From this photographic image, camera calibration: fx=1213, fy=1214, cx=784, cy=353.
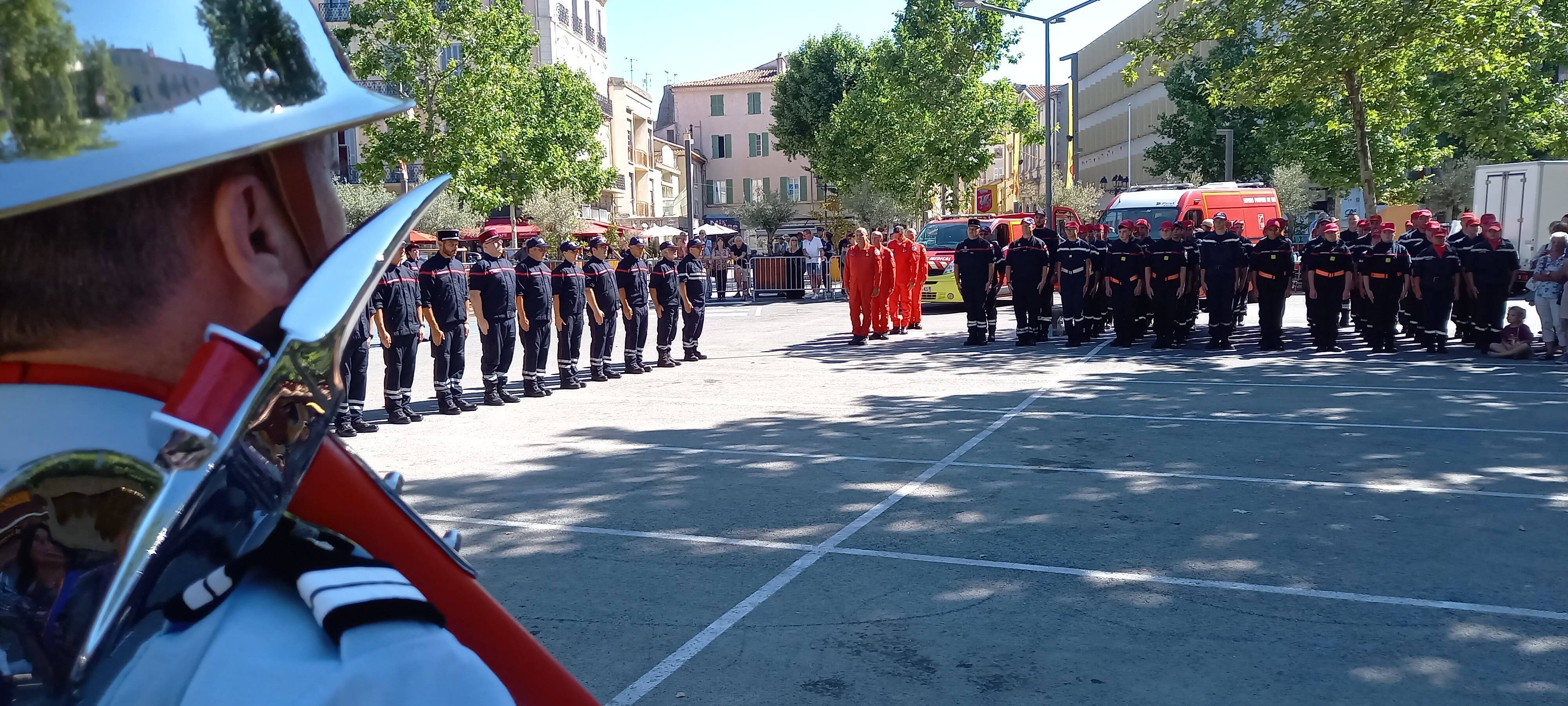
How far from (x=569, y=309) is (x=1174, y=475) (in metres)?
7.56

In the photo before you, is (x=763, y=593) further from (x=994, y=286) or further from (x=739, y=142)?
(x=739, y=142)

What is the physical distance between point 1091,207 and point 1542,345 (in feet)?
121

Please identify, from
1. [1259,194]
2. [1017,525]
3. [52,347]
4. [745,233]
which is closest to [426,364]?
[1017,525]

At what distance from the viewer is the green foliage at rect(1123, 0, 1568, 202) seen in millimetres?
18516

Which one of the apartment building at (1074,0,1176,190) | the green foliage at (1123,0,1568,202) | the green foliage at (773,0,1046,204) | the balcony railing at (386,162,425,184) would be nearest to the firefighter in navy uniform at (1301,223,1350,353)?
the green foliage at (1123,0,1568,202)

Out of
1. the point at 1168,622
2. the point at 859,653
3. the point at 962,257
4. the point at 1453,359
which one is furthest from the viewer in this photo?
the point at 962,257

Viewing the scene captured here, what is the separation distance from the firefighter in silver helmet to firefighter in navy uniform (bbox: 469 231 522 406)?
445 inches

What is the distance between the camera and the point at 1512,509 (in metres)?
6.74

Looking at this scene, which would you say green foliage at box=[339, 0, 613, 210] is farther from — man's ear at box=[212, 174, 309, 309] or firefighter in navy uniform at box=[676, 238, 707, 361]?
man's ear at box=[212, 174, 309, 309]

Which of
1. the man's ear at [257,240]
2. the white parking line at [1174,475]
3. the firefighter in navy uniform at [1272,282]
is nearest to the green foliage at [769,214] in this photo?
the firefighter in navy uniform at [1272,282]

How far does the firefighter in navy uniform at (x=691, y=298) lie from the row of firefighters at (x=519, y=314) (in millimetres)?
14

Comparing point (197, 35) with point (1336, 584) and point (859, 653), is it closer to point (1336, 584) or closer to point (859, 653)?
point (859, 653)

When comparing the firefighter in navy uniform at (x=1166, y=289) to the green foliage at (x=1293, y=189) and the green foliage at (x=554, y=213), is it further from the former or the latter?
the green foliage at (x=1293, y=189)

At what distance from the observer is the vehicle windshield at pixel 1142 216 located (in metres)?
23.8
